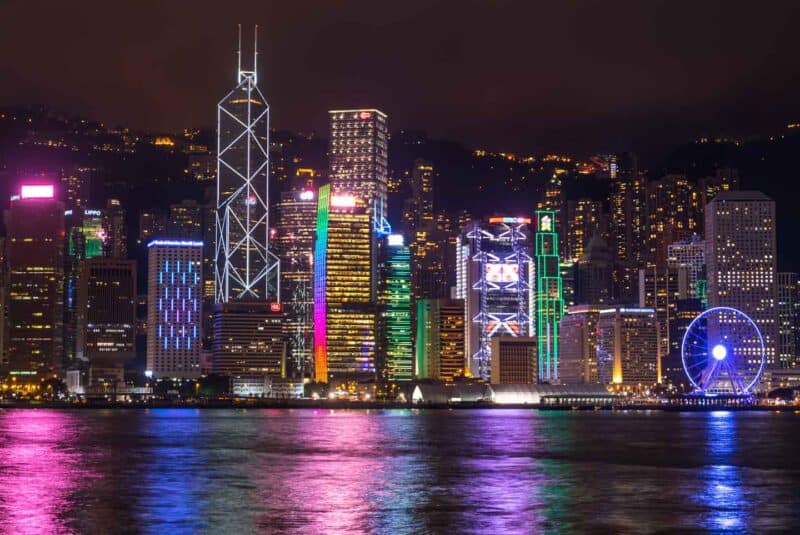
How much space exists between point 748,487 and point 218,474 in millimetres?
29268

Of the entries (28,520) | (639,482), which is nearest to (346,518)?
(28,520)

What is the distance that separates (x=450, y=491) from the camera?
Answer: 6612 centimetres

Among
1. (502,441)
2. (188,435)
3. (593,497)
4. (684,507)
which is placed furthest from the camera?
(188,435)

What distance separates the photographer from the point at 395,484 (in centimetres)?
6969

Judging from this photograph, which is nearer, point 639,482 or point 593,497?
point 593,497

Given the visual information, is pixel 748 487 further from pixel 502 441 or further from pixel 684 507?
pixel 502 441

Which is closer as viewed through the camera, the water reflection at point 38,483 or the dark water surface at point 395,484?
the water reflection at point 38,483

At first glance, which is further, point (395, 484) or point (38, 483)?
point (395, 484)

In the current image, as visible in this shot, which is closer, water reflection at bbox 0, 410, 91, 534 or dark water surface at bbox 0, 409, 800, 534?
Result: water reflection at bbox 0, 410, 91, 534

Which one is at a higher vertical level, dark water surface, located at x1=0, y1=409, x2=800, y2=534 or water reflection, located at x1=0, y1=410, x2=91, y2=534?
water reflection, located at x1=0, y1=410, x2=91, y2=534

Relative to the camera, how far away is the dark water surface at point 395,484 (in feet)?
177

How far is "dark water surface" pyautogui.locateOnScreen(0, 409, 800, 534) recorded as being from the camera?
53.8 m

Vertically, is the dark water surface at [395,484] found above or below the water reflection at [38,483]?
below

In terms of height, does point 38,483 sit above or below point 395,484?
above
